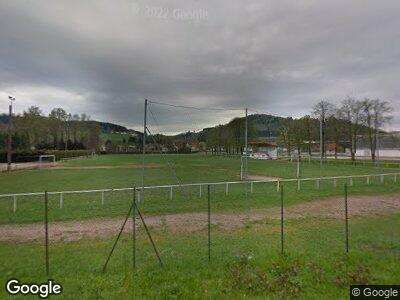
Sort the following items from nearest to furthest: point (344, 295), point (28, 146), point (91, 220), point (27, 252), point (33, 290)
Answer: point (344, 295) < point (33, 290) < point (27, 252) < point (91, 220) < point (28, 146)

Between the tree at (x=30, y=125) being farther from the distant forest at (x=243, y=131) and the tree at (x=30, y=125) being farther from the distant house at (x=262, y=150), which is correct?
the distant house at (x=262, y=150)

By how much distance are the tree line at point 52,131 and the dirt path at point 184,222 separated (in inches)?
2161

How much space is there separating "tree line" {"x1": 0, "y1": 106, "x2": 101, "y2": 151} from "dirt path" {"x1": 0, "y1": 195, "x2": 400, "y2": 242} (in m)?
54.9

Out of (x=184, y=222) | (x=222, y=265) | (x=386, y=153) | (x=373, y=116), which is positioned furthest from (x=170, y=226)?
(x=386, y=153)

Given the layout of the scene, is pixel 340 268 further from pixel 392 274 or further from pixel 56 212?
pixel 56 212

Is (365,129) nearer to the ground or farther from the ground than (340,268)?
→ farther from the ground

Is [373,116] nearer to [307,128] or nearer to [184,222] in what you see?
[307,128]

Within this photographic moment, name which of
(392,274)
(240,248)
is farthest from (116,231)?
(392,274)

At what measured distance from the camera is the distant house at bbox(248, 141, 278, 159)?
2980 inches

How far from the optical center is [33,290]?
217 inches

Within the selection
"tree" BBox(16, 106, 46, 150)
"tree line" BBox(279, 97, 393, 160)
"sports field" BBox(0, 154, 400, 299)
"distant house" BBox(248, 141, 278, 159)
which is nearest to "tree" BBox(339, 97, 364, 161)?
"tree line" BBox(279, 97, 393, 160)

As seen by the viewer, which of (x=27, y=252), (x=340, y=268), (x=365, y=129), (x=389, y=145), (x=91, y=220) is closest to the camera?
(x=340, y=268)

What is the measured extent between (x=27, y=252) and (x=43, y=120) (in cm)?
6793

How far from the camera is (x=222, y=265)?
649 centimetres
